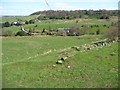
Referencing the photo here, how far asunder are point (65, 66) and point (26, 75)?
10.2 ft

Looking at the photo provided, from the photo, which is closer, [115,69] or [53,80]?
[53,80]

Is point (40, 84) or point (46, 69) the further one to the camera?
point (46, 69)

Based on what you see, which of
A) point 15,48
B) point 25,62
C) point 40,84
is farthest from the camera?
point 15,48

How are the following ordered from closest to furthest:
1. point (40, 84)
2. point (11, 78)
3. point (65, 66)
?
point (40, 84) → point (11, 78) → point (65, 66)

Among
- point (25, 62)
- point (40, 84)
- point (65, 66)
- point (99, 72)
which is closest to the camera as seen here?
point (40, 84)

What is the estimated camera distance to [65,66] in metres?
18.5

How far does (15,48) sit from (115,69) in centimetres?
1416

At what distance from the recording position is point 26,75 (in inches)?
642

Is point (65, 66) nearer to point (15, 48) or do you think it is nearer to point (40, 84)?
point (40, 84)

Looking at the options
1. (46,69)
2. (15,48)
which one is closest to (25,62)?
(46,69)

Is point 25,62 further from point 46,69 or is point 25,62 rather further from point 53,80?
point 53,80

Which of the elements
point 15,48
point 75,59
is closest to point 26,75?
point 75,59

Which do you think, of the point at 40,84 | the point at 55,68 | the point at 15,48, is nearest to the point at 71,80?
the point at 40,84

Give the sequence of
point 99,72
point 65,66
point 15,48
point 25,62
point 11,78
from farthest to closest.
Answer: point 15,48 → point 25,62 → point 65,66 → point 99,72 → point 11,78
